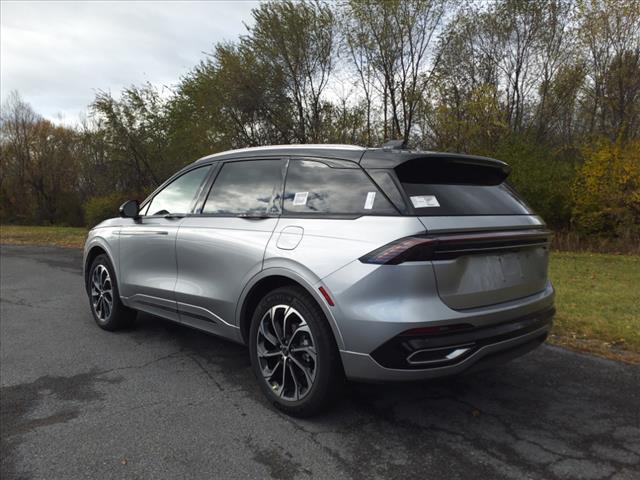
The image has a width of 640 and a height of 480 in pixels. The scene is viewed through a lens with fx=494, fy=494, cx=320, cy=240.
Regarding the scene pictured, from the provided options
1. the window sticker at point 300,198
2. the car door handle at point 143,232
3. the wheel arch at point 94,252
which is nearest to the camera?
the window sticker at point 300,198

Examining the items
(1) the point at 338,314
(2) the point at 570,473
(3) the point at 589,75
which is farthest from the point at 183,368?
(3) the point at 589,75

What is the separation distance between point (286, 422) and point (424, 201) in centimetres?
163

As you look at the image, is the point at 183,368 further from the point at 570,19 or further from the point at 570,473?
the point at 570,19

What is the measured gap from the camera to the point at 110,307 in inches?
205

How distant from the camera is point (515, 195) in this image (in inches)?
138

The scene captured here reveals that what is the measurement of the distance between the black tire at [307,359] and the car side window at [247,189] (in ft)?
2.22

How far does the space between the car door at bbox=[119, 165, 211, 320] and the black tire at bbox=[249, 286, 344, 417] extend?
1216mm

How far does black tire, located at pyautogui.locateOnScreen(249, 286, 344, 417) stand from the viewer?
293 centimetres

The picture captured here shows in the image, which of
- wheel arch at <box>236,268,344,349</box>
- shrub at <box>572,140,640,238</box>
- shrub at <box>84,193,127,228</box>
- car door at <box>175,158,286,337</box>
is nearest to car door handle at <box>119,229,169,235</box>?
car door at <box>175,158,286,337</box>

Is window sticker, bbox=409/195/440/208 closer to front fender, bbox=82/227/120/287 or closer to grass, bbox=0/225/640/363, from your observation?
grass, bbox=0/225/640/363

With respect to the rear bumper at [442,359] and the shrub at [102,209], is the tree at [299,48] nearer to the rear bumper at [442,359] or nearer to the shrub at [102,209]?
the shrub at [102,209]

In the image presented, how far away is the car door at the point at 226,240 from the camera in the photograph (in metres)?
3.50

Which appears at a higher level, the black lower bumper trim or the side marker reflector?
the side marker reflector

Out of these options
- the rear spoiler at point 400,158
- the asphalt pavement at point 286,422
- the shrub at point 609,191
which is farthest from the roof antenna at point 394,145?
the shrub at point 609,191
